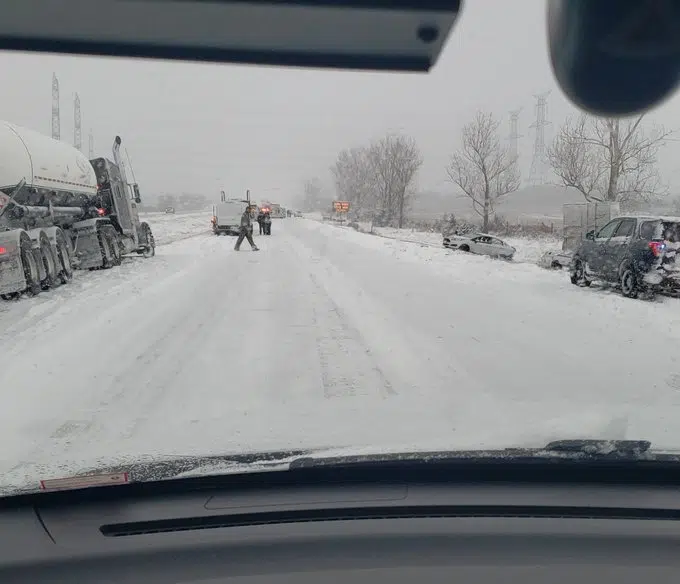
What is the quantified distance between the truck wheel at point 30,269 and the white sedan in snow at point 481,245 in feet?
57.9

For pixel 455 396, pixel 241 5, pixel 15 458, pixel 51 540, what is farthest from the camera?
pixel 455 396

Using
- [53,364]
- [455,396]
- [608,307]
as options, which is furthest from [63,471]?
[608,307]

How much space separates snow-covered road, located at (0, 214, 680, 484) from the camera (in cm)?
→ 439

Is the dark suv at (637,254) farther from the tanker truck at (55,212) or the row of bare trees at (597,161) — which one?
the tanker truck at (55,212)

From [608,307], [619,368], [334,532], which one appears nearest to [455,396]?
[619,368]

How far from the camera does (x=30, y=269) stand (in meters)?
13.7

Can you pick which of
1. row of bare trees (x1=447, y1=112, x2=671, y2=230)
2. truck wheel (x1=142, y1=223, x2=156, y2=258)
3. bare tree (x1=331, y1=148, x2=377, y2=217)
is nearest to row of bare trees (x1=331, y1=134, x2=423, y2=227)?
bare tree (x1=331, y1=148, x2=377, y2=217)

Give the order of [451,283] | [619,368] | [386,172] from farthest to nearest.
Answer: [386,172]
[451,283]
[619,368]

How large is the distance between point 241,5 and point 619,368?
624cm

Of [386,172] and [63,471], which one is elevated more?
[386,172]

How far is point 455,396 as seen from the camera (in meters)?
6.24

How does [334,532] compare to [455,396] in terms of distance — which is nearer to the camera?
[334,532]

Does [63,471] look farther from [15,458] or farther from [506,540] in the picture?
[506,540]

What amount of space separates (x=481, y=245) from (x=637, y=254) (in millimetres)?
16268
